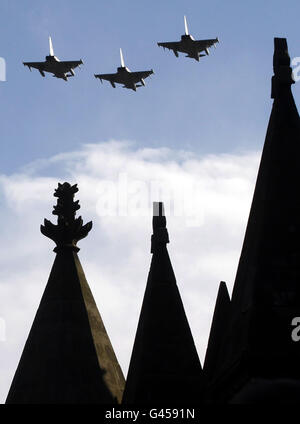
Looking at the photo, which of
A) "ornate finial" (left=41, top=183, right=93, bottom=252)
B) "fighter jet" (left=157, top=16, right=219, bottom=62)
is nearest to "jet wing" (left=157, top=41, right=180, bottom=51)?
"fighter jet" (left=157, top=16, right=219, bottom=62)

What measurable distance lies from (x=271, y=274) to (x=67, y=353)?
7325 millimetres

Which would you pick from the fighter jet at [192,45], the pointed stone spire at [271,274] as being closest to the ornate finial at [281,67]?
the pointed stone spire at [271,274]

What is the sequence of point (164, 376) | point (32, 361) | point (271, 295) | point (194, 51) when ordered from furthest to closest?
point (194, 51), point (32, 361), point (164, 376), point (271, 295)

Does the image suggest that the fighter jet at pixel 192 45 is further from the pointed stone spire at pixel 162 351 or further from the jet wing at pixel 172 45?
the pointed stone spire at pixel 162 351

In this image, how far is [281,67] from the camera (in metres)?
19.2

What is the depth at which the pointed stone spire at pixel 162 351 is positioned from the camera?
19766 millimetres

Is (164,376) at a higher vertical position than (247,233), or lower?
lower

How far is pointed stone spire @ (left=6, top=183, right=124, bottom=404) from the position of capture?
21.3 m

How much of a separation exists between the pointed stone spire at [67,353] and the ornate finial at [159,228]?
2175 millimetres

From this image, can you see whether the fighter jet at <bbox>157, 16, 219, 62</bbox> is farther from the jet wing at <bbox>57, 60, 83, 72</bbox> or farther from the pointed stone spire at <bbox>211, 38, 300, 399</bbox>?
the pointed stone spire at <bbox>211, 38, 300, 399</bbox>

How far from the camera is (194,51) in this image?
2790 inches

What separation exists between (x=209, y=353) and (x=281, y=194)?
11.5ft
